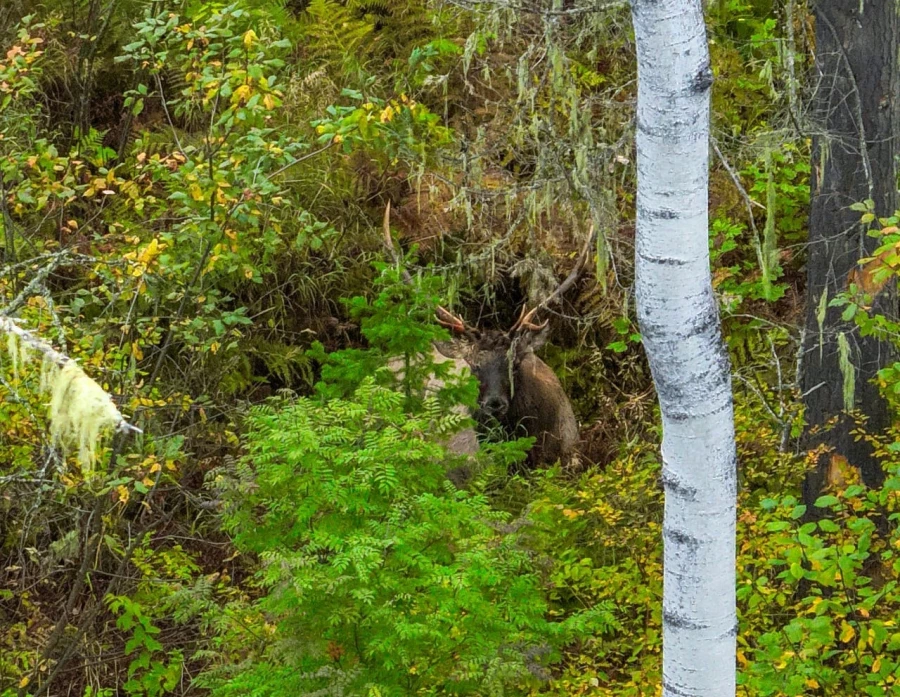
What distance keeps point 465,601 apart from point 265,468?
1.05 meters

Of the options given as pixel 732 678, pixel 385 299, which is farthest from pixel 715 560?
pixel 385 299

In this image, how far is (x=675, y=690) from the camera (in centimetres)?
348

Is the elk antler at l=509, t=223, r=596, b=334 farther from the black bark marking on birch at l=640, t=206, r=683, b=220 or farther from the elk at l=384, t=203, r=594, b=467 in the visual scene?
the black bark marking on birch at l=640, t=206, r=683, b=220

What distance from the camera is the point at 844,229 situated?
19.2 feet

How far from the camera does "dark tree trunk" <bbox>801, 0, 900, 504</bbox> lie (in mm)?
5734

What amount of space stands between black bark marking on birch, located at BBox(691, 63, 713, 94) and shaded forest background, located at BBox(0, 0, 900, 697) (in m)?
1.73

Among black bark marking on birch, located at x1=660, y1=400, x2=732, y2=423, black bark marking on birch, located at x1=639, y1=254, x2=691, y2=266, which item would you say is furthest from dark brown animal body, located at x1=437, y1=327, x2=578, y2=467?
black bark marking on birch, located at x1=639, y1=254, x2=691, y2=266

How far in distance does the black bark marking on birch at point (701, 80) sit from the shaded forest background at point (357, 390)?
1.73m

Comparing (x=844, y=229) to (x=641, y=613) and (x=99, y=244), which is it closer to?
(x=641, y=613)

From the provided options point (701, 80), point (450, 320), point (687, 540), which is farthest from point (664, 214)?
point (450, 320)

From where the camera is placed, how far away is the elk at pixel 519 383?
28.2 feet

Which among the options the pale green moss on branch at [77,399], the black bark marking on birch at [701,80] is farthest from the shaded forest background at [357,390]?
the black bark marking on birch at [701,80]

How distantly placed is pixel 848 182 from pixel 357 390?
2.99 meters

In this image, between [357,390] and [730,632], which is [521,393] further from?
[730,632]
